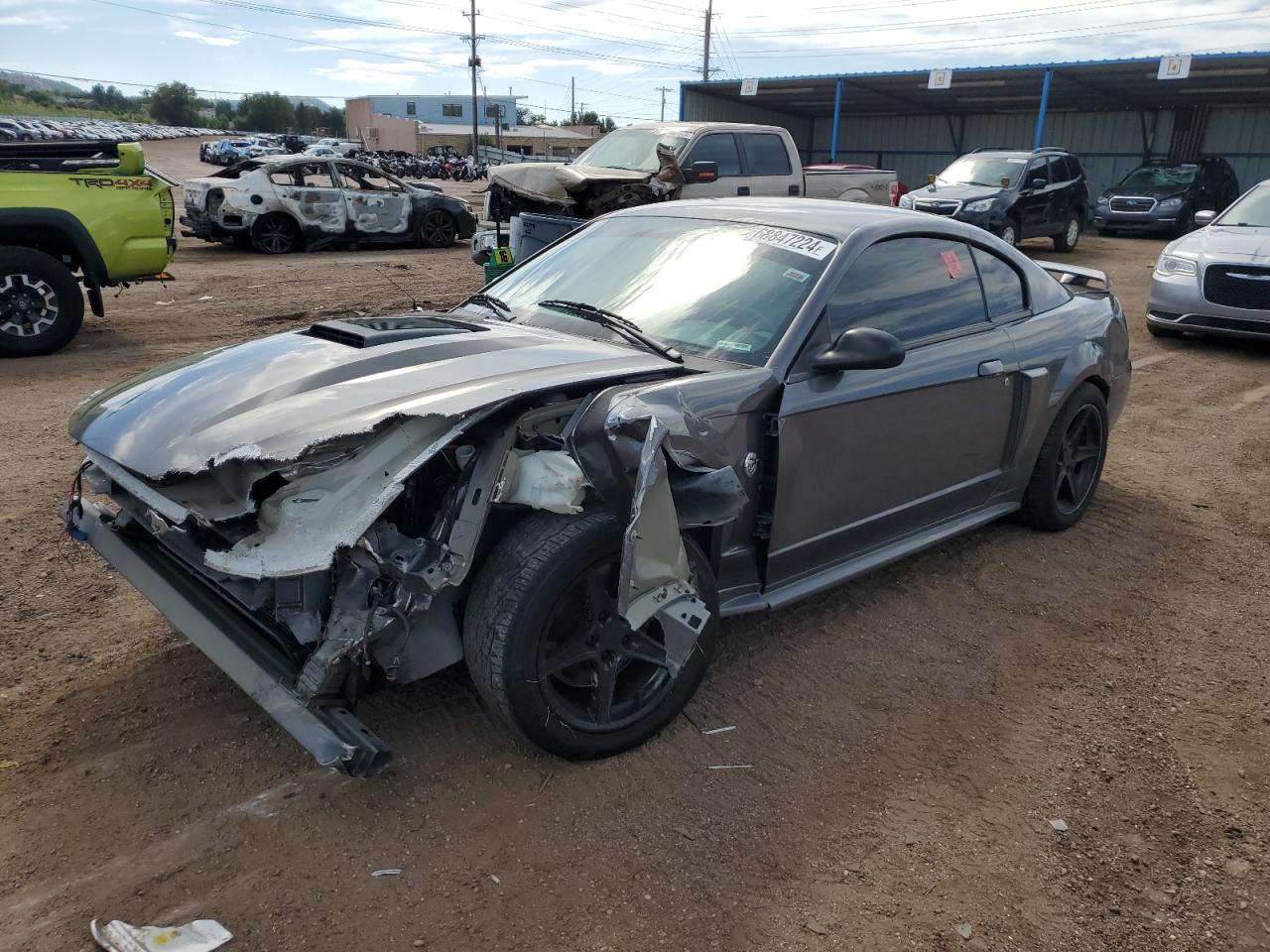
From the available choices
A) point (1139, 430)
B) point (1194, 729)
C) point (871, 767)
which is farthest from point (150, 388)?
point (1139, 430)

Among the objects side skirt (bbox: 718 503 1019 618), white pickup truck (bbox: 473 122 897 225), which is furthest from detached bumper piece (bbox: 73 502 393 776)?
white pickup truck (bbox: 473 122 897 225)

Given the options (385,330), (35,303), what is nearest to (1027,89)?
(35,303)

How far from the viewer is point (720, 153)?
11.7 m

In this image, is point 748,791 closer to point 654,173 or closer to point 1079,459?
point 1079,459

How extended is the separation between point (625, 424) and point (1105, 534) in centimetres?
338

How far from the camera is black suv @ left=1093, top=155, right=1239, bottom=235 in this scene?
65.0ft

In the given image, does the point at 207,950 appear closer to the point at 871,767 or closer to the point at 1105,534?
the point at 871,767

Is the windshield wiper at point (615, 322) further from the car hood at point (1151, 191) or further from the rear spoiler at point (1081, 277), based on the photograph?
the car hood at point (1151, 191)

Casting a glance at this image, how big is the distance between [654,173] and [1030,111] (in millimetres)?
21667

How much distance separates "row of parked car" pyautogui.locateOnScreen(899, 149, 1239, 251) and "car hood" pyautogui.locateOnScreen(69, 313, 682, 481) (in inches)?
517

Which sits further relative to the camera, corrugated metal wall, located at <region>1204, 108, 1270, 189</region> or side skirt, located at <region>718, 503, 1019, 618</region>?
corrugated metal wall, located at <region>1204, 108, 1270, 189</region>

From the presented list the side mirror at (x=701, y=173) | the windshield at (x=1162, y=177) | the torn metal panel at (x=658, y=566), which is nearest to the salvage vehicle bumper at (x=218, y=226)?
the side mirror at (x=701, y=173)

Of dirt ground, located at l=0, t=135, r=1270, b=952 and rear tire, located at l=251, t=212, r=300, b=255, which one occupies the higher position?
rear tire, located at l=251, t=212, r=300, b=255

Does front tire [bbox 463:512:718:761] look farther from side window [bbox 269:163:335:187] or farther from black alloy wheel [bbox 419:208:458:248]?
black alloy wheel [bbox 419:208:458:248]
